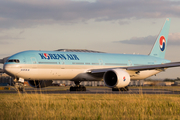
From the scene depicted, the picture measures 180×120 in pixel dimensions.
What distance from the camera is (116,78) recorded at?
3016cm

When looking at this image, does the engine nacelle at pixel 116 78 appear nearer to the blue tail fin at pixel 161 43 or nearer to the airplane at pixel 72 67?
the airplane at pixel 72 67

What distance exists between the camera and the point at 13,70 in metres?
27.6

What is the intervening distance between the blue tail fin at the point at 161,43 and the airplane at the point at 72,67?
4564mm

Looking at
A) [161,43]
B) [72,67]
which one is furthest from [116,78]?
[161,43]

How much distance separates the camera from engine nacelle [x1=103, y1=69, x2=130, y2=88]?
29188mm

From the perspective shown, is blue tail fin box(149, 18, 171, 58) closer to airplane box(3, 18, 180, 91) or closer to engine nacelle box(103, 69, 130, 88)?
airplane box(3, 18, 180, 91)

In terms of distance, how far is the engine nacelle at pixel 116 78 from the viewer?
29.2m

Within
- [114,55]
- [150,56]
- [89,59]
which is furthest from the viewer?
[150,56]

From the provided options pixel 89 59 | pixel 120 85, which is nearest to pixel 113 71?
pixel 120 85

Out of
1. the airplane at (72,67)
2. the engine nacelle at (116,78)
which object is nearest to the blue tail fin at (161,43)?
the airplane at (72,67)

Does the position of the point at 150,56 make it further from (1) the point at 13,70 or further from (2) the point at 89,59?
(1) the point at 13,70

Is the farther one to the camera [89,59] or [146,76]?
[146,76]

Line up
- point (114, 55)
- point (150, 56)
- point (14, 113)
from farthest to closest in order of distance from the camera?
point (150, 56)
point (114, 55)
point (14, 113)

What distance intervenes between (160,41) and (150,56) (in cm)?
327
